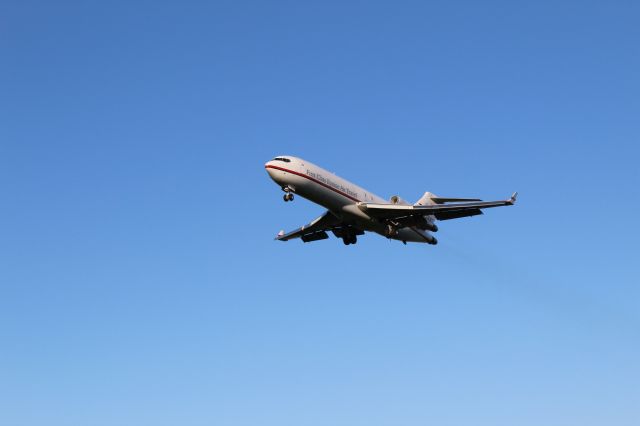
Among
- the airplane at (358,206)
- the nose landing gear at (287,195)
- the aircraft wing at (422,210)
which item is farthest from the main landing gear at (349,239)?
the nose landing gear at (287,195)

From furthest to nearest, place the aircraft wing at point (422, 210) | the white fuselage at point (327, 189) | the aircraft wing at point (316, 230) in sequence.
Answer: the aircraft wing at point (316, 230) → the aircraft wing at point (422, 210) → the white fuselage at point (327, 189)

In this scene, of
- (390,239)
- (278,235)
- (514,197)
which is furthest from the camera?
(278,235)

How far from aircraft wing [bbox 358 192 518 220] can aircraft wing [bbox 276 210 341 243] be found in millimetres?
5787

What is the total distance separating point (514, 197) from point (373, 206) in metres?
11.7

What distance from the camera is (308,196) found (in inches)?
2800

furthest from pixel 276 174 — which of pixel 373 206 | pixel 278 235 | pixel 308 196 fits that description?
pixel 278 235

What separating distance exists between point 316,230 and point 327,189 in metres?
10.9

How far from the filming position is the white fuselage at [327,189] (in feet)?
229

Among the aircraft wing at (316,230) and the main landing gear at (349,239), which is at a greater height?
the aircraft wing at (316,230)

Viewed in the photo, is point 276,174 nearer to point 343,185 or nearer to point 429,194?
point 343,185

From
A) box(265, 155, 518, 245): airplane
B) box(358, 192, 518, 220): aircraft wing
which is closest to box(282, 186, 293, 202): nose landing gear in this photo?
box(265, 155, 518, 245): airplane

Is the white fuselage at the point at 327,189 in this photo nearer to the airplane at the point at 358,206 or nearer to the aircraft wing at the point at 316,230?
the airplane at the point at 358,206

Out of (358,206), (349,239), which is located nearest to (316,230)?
→ (349,239)

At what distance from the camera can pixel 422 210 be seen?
73812 mm
